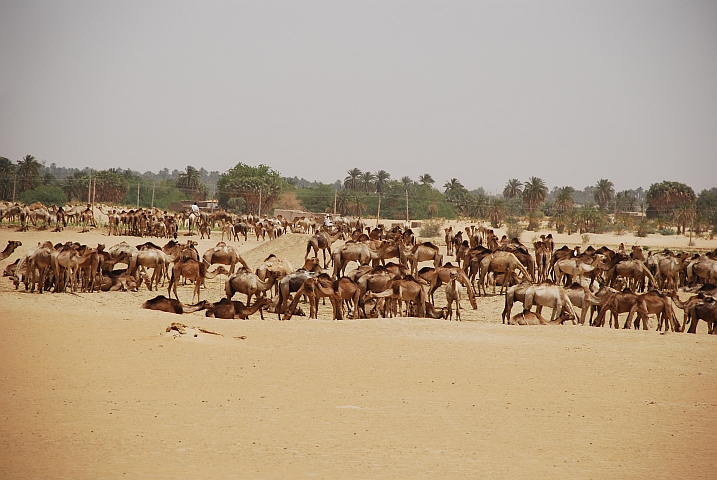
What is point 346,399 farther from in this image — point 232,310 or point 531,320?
point 531,320

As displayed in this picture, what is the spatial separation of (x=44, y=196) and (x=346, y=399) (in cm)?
7741

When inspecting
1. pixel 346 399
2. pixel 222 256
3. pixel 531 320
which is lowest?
pixel 346 399

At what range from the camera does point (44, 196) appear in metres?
79.2

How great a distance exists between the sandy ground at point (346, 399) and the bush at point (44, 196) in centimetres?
6789

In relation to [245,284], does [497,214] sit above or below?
above

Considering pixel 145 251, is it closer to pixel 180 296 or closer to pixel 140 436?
pixel 180 296

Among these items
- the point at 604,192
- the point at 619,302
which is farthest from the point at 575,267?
the point at 604,192

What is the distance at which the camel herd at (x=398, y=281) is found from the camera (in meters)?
17.9

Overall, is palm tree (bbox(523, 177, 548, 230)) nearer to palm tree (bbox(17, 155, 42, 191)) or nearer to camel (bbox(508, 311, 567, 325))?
palm tree (bbox(17, 155, 42, 191))

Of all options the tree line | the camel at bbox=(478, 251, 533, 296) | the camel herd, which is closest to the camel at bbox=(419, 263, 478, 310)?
the camel herd

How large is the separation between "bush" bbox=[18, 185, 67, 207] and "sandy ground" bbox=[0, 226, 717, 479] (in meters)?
67.9

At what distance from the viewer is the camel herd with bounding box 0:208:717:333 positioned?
17.9 metres

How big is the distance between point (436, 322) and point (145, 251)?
11.7 meters

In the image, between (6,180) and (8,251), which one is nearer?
(8,251)
